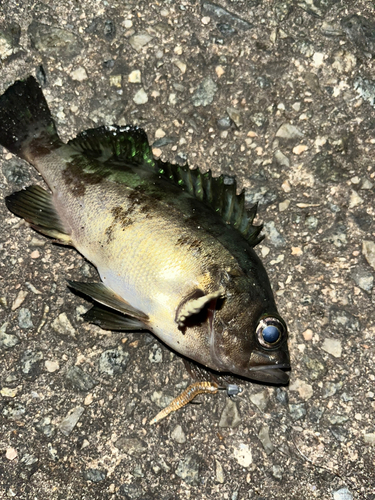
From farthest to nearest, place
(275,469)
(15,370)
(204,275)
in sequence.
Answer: (15,370) → (275,469) → (204,275)

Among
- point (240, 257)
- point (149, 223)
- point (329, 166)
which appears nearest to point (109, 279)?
point (149, 223)

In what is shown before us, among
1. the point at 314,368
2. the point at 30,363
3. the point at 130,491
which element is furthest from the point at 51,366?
the point at 314,368

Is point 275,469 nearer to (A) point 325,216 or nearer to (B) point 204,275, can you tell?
(B) point 204,275

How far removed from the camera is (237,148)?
4.07 m

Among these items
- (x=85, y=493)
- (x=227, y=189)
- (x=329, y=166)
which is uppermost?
(x=227, y=189)

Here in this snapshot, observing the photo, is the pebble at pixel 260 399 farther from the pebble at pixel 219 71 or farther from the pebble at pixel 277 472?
the pebble at pixel 219 71

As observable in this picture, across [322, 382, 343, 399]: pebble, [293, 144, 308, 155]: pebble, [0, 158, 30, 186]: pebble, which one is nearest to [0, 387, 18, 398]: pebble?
[0, 158, 30, 186]: pebble

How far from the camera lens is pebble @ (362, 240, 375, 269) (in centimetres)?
372

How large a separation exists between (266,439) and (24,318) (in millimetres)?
2098

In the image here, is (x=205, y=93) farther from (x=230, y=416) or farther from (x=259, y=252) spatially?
(x=230, y=416)

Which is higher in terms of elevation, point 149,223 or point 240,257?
point 149,223

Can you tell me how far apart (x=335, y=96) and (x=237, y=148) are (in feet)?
3.27

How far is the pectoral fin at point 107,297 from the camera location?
3268mm

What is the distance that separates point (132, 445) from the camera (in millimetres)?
3416
